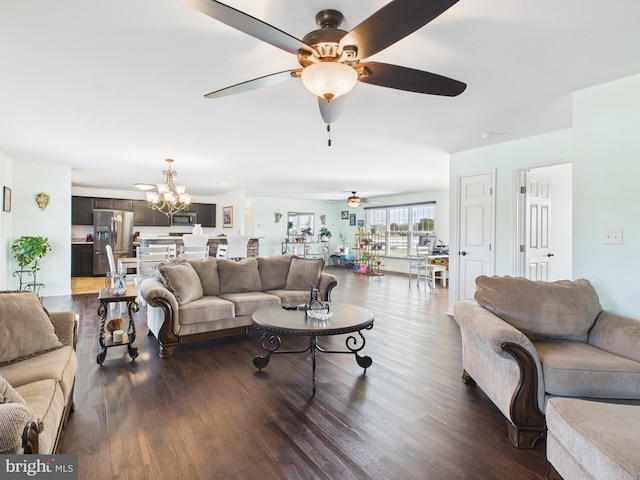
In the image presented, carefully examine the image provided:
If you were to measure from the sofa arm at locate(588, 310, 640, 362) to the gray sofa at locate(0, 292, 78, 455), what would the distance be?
3.00m

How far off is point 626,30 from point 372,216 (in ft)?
31.5

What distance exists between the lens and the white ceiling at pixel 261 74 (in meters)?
1.85

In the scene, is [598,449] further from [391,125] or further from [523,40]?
[391,125]

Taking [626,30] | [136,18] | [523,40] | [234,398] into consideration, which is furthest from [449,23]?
[234,398]

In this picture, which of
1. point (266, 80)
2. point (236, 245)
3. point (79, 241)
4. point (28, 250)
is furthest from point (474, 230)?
point (79, 241)

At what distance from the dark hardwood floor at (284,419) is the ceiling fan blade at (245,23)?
2.04 m

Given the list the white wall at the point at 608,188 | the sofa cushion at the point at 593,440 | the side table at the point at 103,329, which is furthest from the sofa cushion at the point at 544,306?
the side table at the point at 103,329

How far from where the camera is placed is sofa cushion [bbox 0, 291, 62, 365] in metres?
1.87

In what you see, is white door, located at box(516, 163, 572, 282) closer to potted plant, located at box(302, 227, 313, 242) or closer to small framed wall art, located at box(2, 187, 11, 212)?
small framed wall art, located at box(2, 187, 11, 212)

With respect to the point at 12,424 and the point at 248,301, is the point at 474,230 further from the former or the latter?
the point at 12,424

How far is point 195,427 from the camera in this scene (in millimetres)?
2043

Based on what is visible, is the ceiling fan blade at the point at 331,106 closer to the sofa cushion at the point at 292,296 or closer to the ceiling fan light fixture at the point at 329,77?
the ceiling fan light fixture at the point at 329,77

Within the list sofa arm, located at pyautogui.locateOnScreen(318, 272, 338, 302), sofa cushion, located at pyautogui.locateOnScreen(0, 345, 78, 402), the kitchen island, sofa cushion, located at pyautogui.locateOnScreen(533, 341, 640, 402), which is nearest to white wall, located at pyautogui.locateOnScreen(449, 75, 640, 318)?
sofa cushion, located at pyautogui.locateOnScreen(533, 341, 640, 402)

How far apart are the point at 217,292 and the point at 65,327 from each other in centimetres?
183
